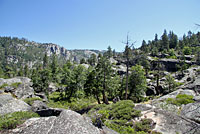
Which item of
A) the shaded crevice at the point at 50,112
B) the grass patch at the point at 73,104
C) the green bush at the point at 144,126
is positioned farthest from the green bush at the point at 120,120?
the grass patch at the point at 73,104

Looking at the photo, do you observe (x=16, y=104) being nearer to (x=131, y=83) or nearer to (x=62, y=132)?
(x=62, y=132)

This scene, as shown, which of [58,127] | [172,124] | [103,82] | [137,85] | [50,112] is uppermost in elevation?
[58,127]

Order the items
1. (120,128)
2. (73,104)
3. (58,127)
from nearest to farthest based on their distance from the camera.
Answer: (58,127) < (120,128) < (73,104)

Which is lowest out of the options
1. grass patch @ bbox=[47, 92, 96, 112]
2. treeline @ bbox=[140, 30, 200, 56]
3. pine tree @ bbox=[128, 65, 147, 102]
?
grass patch @ bbox=[47, 92, 96, 112]

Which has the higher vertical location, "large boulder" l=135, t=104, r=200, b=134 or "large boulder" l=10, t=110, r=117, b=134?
"large boulder" l=10, t=110, r=117, b=134

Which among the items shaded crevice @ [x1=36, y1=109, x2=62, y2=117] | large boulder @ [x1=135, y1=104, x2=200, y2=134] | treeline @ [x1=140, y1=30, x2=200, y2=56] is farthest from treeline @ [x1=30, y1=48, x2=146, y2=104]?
treeline @ [x1=140, y1=30, x2=200, y2=56]

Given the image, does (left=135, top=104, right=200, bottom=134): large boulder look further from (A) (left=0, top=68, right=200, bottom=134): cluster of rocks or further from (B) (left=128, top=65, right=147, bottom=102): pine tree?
(B) (left=128, top=65, right=147, bottom=102): pine tree

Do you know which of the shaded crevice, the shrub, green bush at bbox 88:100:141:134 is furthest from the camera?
green bush at bbox 88:100:141:134

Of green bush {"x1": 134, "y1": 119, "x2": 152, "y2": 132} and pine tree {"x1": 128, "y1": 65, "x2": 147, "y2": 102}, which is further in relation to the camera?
pine tree {"x1": 128, "y1": 65, "x2": 147, "y2": 102}

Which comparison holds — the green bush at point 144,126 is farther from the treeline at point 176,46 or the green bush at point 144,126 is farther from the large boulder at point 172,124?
the treeline at point 176,46

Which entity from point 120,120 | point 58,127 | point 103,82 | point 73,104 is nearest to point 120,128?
point 120,120

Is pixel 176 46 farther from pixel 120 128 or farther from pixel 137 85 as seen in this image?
pixel 120 128

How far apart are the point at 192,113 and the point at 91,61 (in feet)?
287

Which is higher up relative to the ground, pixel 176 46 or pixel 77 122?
pixel 176 46
